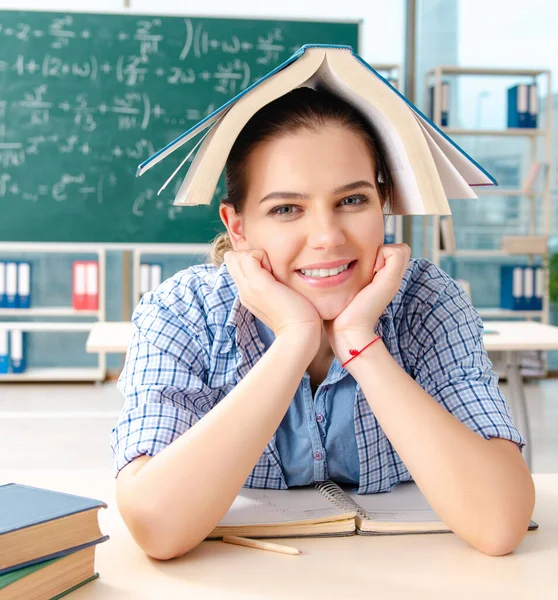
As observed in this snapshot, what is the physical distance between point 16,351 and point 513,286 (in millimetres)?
3552

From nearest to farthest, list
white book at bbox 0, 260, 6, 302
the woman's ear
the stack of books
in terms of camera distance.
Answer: the stack of books < the woman's ear < white book at bbox 0, 260, 6, 302

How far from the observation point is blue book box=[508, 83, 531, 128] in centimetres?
541

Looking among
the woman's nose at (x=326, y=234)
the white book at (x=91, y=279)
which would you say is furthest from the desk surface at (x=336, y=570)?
the white book at (x=91, y=279)

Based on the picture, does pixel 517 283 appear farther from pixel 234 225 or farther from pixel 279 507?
pixel 279 507

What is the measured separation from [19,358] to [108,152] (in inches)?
60.0

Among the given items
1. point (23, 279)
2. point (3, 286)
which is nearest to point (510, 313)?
point (23, 279)

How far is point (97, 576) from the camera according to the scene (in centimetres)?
82

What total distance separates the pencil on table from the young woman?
0.10 feet

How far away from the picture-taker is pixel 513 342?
2.69 meters

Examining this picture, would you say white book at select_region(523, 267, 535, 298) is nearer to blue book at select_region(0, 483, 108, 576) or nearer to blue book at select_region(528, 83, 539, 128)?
blue book at select_region(528, 83, 539, 128)

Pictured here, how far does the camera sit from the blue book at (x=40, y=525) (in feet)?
2.40

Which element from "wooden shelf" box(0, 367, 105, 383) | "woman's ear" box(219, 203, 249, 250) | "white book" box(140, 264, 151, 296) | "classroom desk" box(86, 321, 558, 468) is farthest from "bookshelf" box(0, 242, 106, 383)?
"woman's ear" box(219, 203, 249, 250)

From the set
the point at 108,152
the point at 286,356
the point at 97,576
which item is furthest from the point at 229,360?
the point at 108,152

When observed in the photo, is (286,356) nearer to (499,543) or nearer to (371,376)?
(371,376)
